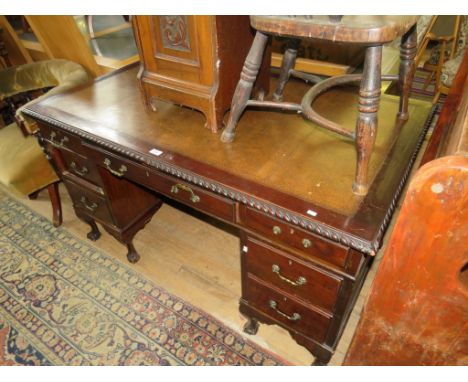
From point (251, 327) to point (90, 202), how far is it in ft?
3.79

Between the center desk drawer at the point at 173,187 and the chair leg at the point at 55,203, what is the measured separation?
982 millimetres

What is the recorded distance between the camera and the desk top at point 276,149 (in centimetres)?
102

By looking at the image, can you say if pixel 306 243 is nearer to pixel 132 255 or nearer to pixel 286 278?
pixel 286 278

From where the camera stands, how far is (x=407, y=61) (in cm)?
121

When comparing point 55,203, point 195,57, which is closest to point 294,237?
point 195,57

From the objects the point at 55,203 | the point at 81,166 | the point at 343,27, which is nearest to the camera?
the point at 343,27

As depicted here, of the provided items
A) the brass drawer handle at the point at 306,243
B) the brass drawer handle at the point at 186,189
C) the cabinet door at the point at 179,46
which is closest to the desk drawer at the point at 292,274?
the brass drawer handle at the point at 306,243

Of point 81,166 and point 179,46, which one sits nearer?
point 179,46

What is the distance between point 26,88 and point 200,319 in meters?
2.13

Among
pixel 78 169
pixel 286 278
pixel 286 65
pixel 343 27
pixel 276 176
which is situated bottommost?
pixel 286 278

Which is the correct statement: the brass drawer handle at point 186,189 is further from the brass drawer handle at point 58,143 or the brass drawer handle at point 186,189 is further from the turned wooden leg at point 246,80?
the brass drawer handle at point 58,143

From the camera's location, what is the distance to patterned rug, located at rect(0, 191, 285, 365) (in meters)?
1.65

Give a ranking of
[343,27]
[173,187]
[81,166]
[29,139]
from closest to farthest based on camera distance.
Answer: [343,27], [173,187], [81,166], [29,139]

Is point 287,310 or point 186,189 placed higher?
point 186,189
